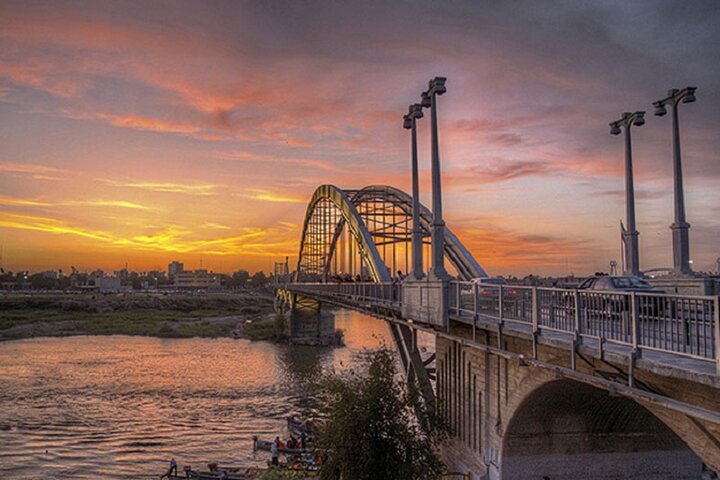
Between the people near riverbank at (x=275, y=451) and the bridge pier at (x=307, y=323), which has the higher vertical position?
the bridge pier at (x=307, y=323)

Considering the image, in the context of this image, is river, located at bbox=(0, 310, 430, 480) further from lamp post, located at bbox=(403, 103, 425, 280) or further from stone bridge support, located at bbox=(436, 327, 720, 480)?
stone bridge support, located at bbox=(436, 327, 720, 480)

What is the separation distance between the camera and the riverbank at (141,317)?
86250 mm

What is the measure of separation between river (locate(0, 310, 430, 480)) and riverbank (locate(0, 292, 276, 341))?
59.6 ft

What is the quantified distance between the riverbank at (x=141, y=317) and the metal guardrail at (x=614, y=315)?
6842 cm

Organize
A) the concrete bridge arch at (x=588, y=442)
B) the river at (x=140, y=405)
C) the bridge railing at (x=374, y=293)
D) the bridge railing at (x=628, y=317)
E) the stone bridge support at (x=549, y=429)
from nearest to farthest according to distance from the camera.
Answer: the bridge railing at (x=628, y=317), the stone bridge support at (x=549, y=429), the concrete bridge arch at (x=588, y=442), the bridge railing at (x=374, y=293), the river at (x=140, y=405)

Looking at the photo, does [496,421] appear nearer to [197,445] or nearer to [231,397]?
[197,445]

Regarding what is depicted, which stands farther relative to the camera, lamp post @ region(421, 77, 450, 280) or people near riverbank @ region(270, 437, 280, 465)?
people near riverbank @ region(270, 437, 280, 465)

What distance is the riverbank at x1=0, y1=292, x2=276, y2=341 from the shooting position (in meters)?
86.2

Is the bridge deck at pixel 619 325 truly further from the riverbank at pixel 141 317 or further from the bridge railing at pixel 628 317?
the riverbank at pixel 141 317

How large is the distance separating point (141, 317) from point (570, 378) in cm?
10752

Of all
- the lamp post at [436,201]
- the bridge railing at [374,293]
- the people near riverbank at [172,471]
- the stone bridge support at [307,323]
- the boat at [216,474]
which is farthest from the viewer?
the stone bridge support at [307,323]

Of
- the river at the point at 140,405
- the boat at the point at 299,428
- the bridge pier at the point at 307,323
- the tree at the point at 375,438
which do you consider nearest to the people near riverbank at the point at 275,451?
the river at the point at 140,405

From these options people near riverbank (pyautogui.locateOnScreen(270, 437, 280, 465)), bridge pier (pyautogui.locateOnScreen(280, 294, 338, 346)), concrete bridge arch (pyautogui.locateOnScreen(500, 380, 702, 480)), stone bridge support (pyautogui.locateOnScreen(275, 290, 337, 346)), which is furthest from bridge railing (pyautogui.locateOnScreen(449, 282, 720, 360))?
bridge pier (pyautogui.locateOnScreen(280, 294, 338, 346))

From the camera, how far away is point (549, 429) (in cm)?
1485
